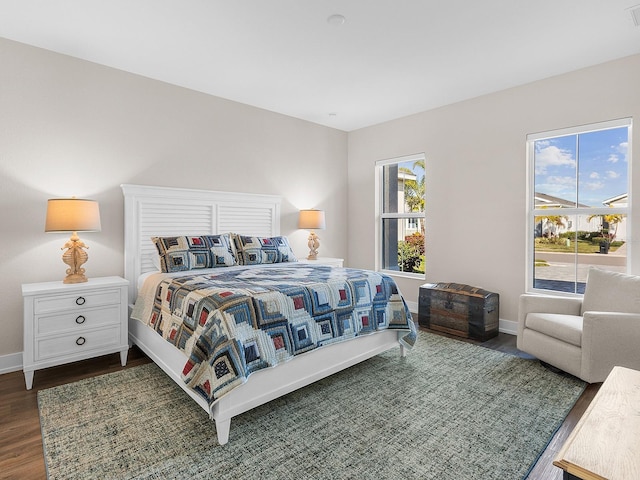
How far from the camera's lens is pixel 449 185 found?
432cm

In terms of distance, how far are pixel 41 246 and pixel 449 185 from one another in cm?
419

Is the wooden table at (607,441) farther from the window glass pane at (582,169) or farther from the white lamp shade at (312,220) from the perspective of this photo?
the white lamp shade at (312,220)

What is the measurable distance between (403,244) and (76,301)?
383 centimetres

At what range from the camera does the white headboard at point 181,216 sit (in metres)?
3.40

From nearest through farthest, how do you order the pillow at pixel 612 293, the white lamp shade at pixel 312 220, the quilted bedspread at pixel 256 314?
the quilted bedspread at pixel 256 314
the pillow at pixel 612 293
the white lamp shade at pixel 312 220

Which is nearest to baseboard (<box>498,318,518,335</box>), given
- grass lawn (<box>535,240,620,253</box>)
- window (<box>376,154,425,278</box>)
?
grass lawn (<box>535,240,620,253</box>)

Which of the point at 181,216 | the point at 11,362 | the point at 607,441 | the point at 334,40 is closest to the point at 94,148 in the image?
the point at 181,216

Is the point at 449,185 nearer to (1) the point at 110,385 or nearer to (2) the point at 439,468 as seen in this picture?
(2) the point at 439,468

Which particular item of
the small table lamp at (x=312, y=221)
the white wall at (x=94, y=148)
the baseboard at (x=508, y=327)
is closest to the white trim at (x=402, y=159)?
the small table lamp at (x=312, y=221)

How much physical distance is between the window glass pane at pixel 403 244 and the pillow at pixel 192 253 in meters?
2.49

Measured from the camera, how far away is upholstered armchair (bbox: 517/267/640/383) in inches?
96.3

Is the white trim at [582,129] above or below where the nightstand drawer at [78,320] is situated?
above

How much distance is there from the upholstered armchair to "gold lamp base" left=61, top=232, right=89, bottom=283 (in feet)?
12.1

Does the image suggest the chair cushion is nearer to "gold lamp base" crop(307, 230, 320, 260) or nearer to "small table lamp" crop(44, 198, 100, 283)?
"gold lamp base" crop(307, 230, 320, 260)
